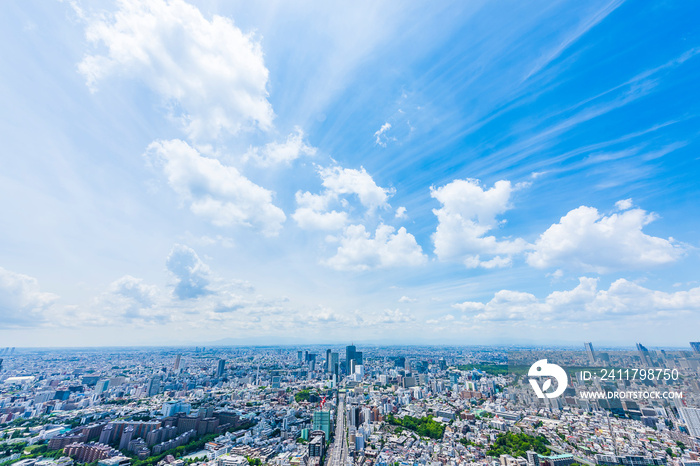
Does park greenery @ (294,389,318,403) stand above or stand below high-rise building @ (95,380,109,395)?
below

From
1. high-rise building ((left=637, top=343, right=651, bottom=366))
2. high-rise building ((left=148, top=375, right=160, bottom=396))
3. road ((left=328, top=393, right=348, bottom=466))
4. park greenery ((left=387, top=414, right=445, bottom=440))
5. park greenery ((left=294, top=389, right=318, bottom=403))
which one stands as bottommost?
road ((left=328, top=393, right=348, bottom=466))

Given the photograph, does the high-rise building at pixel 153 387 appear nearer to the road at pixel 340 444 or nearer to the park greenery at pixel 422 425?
the road at pixel 340 444

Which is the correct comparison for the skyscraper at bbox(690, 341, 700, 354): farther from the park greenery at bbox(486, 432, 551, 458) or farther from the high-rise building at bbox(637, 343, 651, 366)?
the park greenery at bbox(486, 432, 551, 458)

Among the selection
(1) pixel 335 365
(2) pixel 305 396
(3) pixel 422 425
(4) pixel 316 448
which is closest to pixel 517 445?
(3) pixel 422 425

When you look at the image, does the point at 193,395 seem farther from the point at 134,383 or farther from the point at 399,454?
the point at 399,454

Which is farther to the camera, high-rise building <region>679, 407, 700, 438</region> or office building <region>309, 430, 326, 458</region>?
high-rise building <region>679, 407, 700, 438</region>

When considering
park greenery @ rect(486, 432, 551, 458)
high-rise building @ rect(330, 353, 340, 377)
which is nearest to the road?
park greenery @ rect(486, 432, 551, 458)

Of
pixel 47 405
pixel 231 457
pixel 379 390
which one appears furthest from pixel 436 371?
pixel 47 405

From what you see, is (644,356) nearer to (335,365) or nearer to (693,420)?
(693,420)
